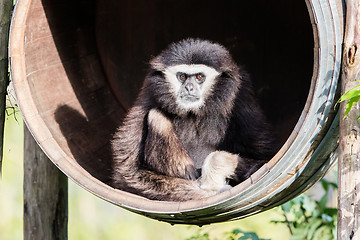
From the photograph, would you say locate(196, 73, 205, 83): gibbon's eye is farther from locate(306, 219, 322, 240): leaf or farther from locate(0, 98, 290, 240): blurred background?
locate(0, 98, 290, 240): blurred background

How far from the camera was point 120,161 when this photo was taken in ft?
16.5

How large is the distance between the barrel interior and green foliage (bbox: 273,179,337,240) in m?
0.64

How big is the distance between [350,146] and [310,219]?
225 cm

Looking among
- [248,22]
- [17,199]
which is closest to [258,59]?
[248,22]

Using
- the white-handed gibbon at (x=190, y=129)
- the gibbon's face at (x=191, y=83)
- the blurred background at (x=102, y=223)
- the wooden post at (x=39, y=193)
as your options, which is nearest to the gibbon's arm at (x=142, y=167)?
the white-handed gibbon at (x=190, y=129)

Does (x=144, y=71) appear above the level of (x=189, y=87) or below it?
above

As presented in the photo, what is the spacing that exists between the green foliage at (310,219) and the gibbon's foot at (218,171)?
1099mm

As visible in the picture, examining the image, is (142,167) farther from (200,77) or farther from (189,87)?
(200,77)

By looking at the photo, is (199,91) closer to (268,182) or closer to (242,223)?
(268,182)

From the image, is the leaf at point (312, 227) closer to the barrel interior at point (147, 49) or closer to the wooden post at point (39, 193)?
the barrel interior at point (147, 49)

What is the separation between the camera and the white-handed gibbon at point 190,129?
15.8 feet

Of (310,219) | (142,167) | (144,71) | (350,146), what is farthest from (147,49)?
(350,146)

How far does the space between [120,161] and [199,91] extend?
89 cm

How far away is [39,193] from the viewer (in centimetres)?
535
